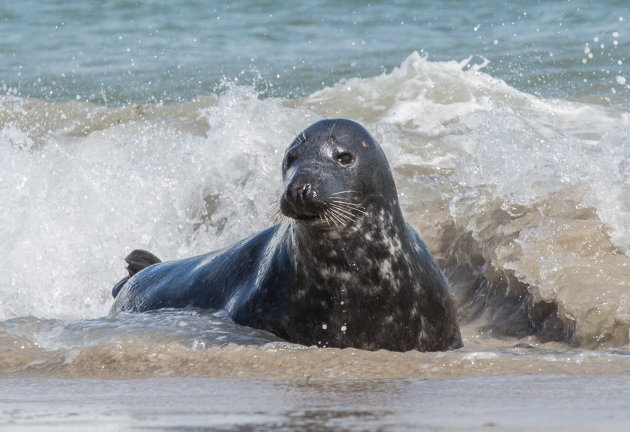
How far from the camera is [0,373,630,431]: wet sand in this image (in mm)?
2594

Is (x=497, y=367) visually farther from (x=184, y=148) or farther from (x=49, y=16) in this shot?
(x=49, y=16)

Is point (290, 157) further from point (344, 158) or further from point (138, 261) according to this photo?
point (138, 261)

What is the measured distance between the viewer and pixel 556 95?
10.6 m

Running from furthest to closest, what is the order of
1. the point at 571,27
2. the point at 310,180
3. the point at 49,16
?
1. the point at 49,16
2. the point at 571,27
3. the point at 310,180

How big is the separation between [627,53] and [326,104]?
3.97 meters

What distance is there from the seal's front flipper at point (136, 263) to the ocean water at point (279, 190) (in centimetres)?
79

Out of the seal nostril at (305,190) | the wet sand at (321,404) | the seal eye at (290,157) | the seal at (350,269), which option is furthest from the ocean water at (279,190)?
the seal eye at (290,157)

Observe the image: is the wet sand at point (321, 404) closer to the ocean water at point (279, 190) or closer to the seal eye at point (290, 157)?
the ocean water at point (279, 190)

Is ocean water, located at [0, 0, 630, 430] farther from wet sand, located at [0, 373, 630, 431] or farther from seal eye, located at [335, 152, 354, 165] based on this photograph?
seal eye, located at [335, 152, 354, 165]

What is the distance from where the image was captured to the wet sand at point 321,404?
2.59 m

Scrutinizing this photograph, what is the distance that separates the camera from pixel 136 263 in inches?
246

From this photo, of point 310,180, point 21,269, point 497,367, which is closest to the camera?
point 497,367

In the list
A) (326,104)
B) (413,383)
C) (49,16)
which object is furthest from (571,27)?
(413,383)

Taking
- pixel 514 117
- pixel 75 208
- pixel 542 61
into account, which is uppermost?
pixel 542 61
